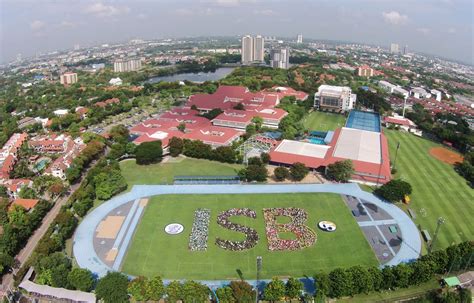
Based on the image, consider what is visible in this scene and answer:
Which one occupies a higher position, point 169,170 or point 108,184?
point 108,184

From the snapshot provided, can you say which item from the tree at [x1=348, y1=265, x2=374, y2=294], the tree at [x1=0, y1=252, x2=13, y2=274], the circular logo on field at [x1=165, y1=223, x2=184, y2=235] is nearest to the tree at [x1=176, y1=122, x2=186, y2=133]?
the circular logo on field at [x1=165, y1=223, x2=184, y2=235]

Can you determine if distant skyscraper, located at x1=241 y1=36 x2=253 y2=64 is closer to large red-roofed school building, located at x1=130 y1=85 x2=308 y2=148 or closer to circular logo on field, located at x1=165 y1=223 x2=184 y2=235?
large red-roofed school building, located at x1=130 y1=85 x2=308 y2=148

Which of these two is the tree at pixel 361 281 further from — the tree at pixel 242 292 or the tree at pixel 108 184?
the tree at pixel 108 184

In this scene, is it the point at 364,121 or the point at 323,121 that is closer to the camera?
the point at 364,121

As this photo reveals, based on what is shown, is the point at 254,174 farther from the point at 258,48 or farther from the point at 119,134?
the point at 258,48

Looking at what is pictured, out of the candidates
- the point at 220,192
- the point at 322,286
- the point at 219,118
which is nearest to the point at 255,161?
the point at 220,192
